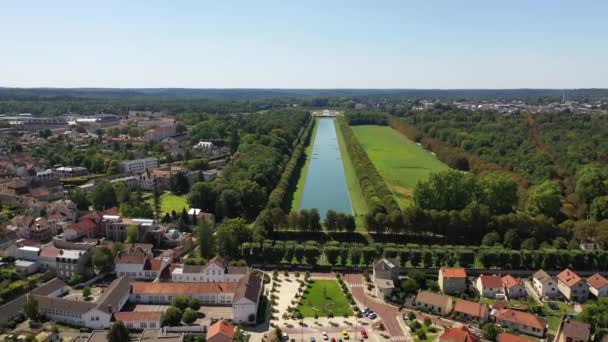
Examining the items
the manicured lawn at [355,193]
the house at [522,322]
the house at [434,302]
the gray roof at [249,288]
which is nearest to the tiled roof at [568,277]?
the house at [522,322]

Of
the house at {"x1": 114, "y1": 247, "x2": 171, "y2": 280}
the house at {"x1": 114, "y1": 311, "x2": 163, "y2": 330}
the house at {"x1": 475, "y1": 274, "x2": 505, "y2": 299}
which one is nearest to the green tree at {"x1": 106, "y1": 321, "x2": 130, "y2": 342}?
the house at {"x1": 114, "y1": 311, "x2": 163, "y2": 330}

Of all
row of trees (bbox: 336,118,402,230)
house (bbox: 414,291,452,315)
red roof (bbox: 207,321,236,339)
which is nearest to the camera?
red roof (bbox: 207,321,236,339)

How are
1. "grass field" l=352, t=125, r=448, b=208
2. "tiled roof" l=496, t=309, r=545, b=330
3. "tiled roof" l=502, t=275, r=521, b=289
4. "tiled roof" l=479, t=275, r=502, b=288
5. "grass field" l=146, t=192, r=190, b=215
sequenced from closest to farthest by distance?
"tiled roof" l=496, t=309, r=545, b=330
"tiled roof" l=502, t=275, r=521, b=289
"tiled roof" l=479, t=275, r=502, b=288
"grass field" l=146, t=192, r=190, b=215
"grass field" l=352, t=125, r=448, b=208

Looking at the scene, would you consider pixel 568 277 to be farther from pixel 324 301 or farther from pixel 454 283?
pixel 324 301

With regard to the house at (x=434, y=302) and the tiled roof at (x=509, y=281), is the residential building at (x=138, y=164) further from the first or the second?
the tiled roof at (x=509, y=281)

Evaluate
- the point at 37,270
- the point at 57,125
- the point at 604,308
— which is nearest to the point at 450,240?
the point at 604,308

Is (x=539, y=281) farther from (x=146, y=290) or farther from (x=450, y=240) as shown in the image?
(x=146, y=290)

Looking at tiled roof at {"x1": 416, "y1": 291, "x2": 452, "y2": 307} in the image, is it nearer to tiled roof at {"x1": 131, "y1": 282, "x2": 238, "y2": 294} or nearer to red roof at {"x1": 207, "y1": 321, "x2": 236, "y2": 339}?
tiled roof at {"x1": 131, "y1": 282, "x2": 238, "y2": 294}
